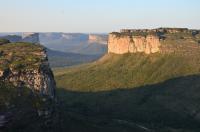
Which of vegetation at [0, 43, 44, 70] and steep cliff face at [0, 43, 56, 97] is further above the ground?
vegetation at [0, 43, 44, 70]

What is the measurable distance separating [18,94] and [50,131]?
13.6m

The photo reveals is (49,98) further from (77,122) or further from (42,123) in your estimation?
(77,122)

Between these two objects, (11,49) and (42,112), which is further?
(11,49)

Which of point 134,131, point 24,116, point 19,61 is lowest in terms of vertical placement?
point 134,131

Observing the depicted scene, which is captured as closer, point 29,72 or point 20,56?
point 29,72

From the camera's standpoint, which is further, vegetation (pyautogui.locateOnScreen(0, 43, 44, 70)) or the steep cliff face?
vegetation (pyautogui.locateOnScreen(0, 43, 44, 70))

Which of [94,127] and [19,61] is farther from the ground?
[19,61]

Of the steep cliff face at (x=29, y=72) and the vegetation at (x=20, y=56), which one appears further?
the vegetation at (x=20, y=56)

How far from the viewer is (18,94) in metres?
146

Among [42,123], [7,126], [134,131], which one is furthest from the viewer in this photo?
[134,131]

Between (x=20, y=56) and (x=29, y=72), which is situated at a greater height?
(x=20, y=56)

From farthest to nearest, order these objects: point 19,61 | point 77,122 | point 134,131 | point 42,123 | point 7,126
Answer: point 134,131, point 77,122, point 19,61, point 42,123, point 7,126

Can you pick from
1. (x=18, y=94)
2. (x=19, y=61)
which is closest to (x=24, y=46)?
(x=19, y=61)

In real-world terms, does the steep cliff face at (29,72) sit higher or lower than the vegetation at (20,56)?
lower
